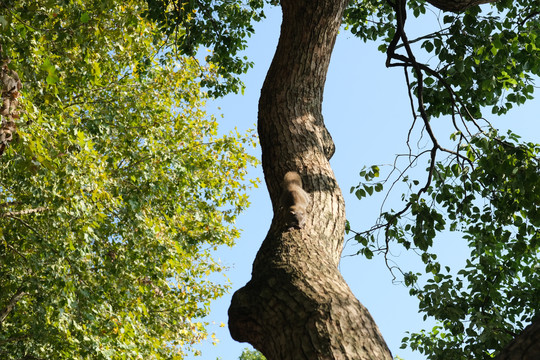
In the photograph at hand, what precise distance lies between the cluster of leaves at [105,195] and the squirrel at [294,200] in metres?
2.41

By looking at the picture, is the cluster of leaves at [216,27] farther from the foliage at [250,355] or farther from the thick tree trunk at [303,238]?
the foliage at [250,355]

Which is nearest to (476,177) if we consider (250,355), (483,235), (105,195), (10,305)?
(483,235)

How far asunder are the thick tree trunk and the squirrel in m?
0.05

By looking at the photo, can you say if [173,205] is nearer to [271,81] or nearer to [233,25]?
[233,25]

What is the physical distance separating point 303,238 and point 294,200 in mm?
356

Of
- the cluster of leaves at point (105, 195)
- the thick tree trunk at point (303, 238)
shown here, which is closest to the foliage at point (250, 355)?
the cluster of leaves at point (105, 195)

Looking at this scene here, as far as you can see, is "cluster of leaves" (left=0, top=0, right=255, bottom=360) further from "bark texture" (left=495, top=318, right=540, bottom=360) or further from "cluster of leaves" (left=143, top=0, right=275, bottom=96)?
"bark texture" (left=495, top=318, right=540, bottom=360)

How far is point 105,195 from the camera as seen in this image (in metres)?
8.91

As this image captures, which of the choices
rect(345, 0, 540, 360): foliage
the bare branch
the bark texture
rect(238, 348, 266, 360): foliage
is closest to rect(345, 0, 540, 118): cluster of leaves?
rect(345, 0, 540, 360): foliage

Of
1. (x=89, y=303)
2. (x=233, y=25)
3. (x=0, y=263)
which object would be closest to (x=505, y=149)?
(x=233, y=25)

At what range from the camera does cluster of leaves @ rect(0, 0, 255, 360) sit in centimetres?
841

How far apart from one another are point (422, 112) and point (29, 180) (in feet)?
20.3

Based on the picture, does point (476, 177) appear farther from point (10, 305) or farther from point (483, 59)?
point (10, 305)

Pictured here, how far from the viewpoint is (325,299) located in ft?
9.20
